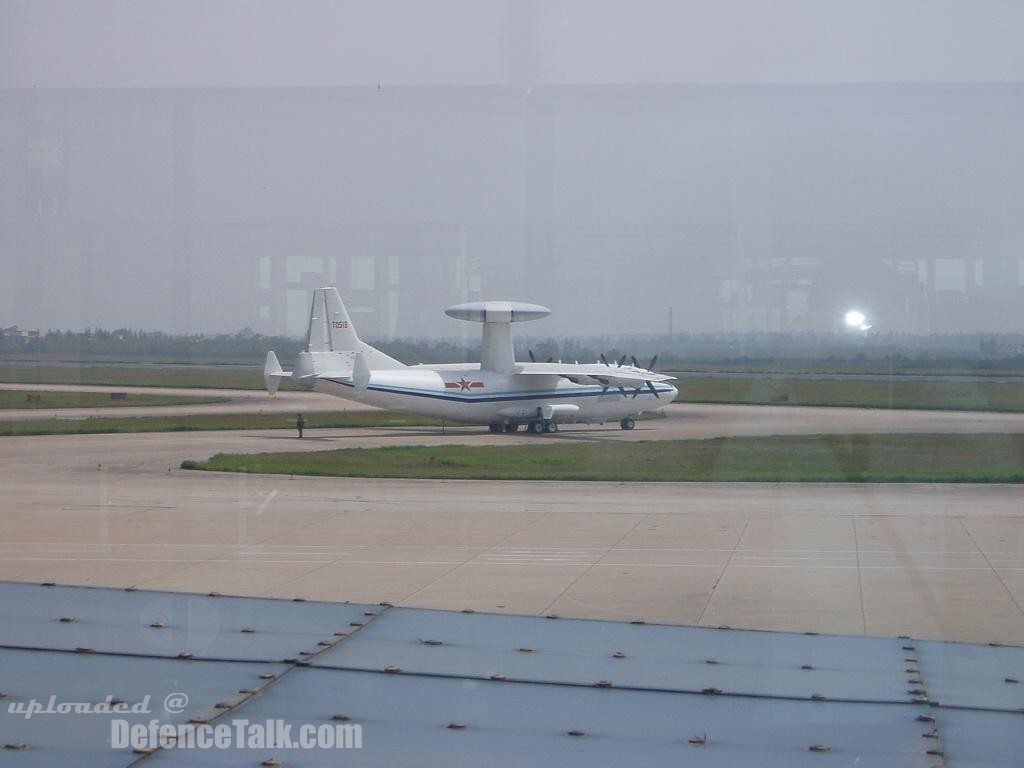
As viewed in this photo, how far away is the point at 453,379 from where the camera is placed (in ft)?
129

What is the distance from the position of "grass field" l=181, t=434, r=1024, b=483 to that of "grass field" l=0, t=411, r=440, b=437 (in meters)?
11.5

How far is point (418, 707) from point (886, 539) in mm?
12103

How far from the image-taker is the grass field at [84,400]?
2110 inches

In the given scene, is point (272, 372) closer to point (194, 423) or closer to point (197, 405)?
point (194, 423)

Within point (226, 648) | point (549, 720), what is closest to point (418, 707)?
point (549, 720)

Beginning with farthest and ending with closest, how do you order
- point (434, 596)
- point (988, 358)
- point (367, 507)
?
point (988, 358)
point (367, 507)
point (434, 596)

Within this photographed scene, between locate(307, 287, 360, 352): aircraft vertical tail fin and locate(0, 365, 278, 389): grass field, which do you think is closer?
locate(307, 287, 360, 352): aircraft vertical tail fin

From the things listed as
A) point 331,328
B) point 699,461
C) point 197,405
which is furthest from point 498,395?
point 197,405

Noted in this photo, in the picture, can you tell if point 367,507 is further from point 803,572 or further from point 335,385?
point 335,385

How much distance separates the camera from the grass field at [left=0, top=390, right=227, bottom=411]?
53594mm

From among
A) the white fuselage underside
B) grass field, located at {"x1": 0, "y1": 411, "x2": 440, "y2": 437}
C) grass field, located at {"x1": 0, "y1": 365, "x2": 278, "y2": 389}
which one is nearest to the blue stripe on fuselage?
the white fuselage underside

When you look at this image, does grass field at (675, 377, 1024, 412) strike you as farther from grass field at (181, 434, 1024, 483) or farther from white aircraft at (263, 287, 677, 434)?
white aircraft at (263, 287, 677, 434)

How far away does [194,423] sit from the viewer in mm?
42406

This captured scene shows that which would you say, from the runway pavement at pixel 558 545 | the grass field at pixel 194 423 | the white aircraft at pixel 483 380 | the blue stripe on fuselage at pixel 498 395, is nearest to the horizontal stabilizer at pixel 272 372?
the white aircraft at pixel 483 380
